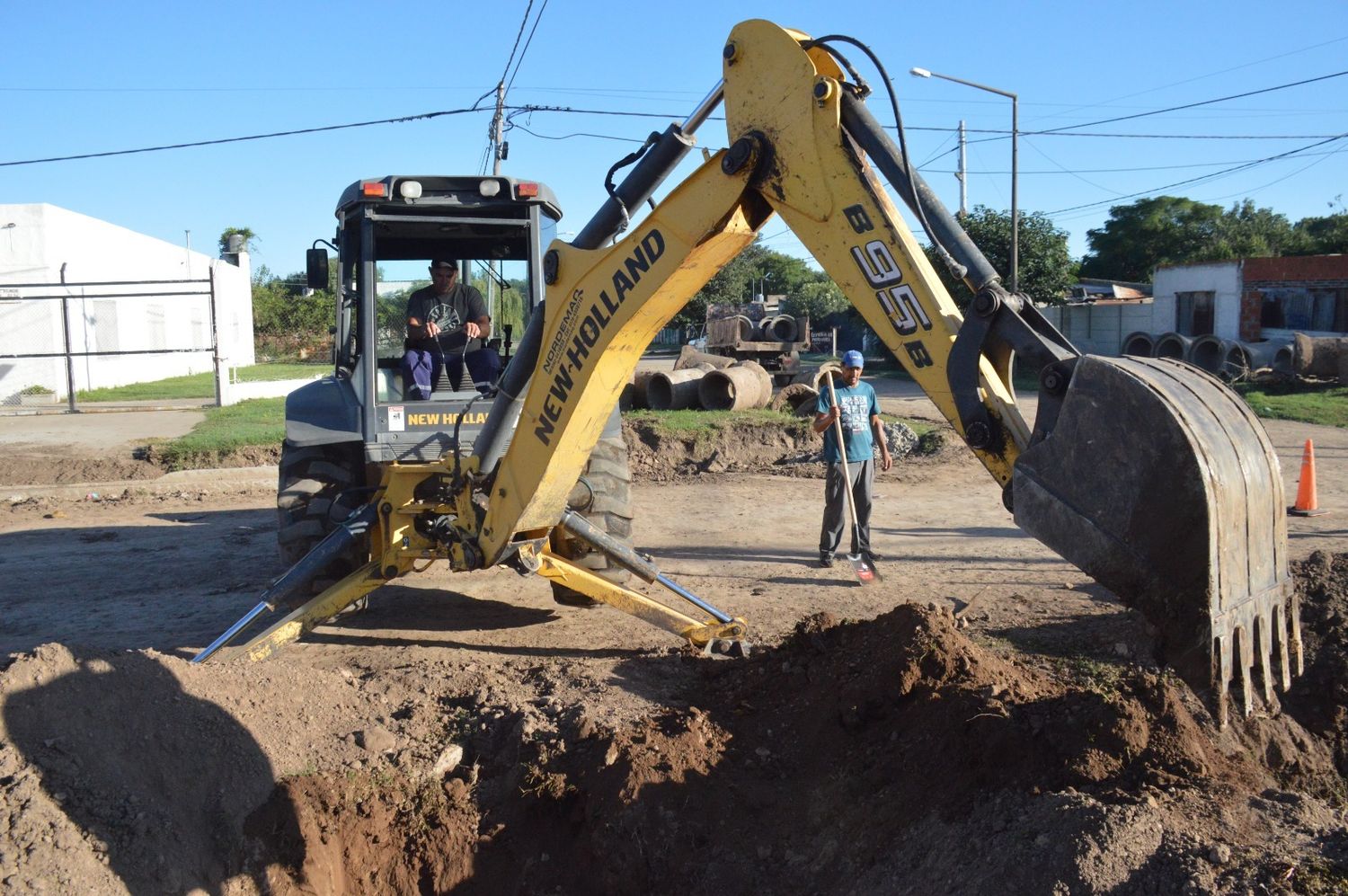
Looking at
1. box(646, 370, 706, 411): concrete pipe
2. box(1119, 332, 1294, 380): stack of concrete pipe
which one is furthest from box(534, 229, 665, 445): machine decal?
box(1119, 332, 1294, 380): stack of concrete pipe

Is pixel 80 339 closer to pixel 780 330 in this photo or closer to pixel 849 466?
pixel 780 330

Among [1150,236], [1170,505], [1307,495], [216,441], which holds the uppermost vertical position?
[1150,236]

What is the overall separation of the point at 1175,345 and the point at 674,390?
15.6m

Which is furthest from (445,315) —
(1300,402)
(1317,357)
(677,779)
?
(1317,357)

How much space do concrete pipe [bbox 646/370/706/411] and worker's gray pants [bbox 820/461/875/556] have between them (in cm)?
898

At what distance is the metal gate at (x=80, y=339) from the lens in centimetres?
1880

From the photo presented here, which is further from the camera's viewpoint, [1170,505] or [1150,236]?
[1150,236]

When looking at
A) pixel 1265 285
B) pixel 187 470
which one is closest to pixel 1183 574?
pixel 187 470

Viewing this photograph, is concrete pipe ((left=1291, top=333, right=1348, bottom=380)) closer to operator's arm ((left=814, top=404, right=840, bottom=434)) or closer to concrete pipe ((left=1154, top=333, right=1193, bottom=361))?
concrete pipe ((left=1154, top=333, right=1193, bottom=361))

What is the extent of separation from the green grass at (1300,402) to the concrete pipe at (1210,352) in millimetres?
1574

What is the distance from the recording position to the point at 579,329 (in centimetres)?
470

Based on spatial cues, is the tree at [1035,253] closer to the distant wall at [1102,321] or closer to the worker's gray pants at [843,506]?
the distant wall at [1102,321]

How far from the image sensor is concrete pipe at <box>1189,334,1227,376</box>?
24.7m

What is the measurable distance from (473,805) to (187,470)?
1056cm
